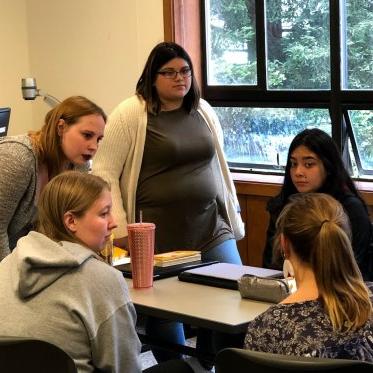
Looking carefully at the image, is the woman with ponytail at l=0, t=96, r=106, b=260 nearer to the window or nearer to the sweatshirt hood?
the sweatshirt hood

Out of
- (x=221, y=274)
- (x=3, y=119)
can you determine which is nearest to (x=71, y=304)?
(x=221, y=274)

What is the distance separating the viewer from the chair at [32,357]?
1792mm

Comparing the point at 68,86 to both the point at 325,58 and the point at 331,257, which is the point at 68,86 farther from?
the point at 331,257

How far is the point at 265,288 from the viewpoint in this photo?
2.35 metres

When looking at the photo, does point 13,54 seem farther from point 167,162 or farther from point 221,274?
point 221,274

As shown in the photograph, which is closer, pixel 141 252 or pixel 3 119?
pixel 141 252

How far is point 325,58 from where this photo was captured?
14.1 feet

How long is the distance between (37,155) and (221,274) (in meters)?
0.71

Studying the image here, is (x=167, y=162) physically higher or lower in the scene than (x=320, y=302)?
higher

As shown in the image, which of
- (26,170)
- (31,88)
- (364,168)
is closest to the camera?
(26,170)

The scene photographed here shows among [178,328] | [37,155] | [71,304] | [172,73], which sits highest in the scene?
[172,73]

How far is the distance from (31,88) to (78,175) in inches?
136

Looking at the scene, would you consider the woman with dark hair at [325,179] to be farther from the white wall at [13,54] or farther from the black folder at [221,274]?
the white wall at [13,54]

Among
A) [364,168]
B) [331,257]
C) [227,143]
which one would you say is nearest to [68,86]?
[227,143]
